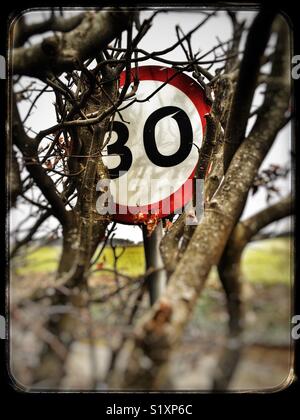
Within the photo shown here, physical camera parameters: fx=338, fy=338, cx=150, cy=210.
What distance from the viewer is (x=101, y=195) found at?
97 centimetres

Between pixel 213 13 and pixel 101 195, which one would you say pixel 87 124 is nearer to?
pixel 101 195

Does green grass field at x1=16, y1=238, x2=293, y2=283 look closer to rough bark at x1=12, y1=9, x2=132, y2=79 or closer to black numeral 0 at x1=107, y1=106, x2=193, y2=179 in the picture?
black numeral 0 at x1=107, y1=106, x2=193, y2=179

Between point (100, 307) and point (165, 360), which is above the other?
point (100, 307)

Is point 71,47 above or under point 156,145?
above

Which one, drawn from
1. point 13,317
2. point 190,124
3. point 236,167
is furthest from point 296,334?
point 13,317

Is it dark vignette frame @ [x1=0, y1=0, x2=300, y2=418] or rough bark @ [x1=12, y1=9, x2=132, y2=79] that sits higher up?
rough bark @ [x1=12, y1=9, x2=132, y2=79]

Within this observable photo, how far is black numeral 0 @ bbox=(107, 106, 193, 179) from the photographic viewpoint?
96 centimetres

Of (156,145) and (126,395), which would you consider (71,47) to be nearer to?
(156,145)

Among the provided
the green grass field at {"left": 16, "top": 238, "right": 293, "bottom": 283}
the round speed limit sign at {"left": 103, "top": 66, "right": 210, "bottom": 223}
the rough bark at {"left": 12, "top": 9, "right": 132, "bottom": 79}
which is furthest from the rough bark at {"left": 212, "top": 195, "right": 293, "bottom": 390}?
the rough bark at {"left": 12, "top": 9, "right": 132, "bottom": 79}

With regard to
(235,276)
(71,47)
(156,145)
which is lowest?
(235,276)

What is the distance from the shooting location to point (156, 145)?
968mm

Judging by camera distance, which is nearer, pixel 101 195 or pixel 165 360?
pixel 165 360

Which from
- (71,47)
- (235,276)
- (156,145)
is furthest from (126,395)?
(71,47)
